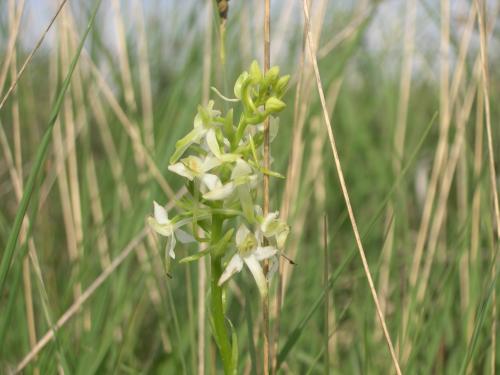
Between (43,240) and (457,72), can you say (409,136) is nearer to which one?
(457,72)

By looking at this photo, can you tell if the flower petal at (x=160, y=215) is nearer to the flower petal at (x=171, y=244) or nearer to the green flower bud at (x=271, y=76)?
the flower petal at (x=171, y=244)

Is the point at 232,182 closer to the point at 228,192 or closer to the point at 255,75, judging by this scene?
the point at 228,192

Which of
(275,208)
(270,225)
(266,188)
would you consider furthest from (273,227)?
(275,208)

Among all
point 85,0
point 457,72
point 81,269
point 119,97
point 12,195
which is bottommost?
point 12,195

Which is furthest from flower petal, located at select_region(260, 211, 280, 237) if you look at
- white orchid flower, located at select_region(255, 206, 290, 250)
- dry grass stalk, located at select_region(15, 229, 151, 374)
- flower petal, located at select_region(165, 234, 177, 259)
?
dry grass stalk, located at select_region(15, 229, 151, 374)

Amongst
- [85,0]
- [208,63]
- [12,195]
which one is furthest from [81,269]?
[12,195]

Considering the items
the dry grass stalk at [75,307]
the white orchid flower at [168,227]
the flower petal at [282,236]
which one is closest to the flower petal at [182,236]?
the white orchid flower at [168,227]
